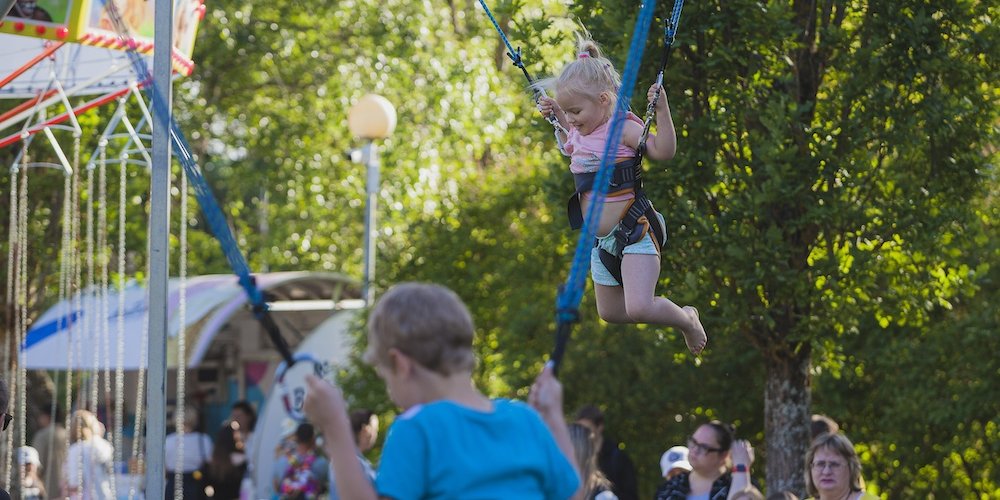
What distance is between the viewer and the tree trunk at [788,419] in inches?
342

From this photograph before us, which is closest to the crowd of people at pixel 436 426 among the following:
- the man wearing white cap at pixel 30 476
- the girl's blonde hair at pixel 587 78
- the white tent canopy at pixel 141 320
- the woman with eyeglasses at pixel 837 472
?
the girl's blonde hair at pixel 587 78

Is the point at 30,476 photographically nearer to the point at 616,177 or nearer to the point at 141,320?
the point at 141,320

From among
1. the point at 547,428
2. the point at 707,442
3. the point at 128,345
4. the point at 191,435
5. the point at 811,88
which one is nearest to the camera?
the point at 547,428

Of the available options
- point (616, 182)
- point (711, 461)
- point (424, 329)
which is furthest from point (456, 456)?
point (711, 461)

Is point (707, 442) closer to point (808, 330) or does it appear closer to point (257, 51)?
point (808, 330)

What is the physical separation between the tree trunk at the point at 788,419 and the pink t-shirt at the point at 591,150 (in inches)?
157

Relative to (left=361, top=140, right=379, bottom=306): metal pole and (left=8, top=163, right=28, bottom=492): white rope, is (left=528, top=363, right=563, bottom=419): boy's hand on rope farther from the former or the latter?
(left=361, top=140, right=379, bottom=306): metal pole

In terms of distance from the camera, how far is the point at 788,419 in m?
8.74

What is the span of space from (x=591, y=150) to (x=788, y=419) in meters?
4.33

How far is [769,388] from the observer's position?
880cm

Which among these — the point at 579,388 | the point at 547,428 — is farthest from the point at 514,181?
the point at 547,428

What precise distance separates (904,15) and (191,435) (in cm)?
711

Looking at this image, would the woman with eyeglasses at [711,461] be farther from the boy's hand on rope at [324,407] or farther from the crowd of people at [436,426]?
the boy's hand on rope at [324,407]

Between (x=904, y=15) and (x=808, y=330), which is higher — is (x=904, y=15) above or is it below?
above
